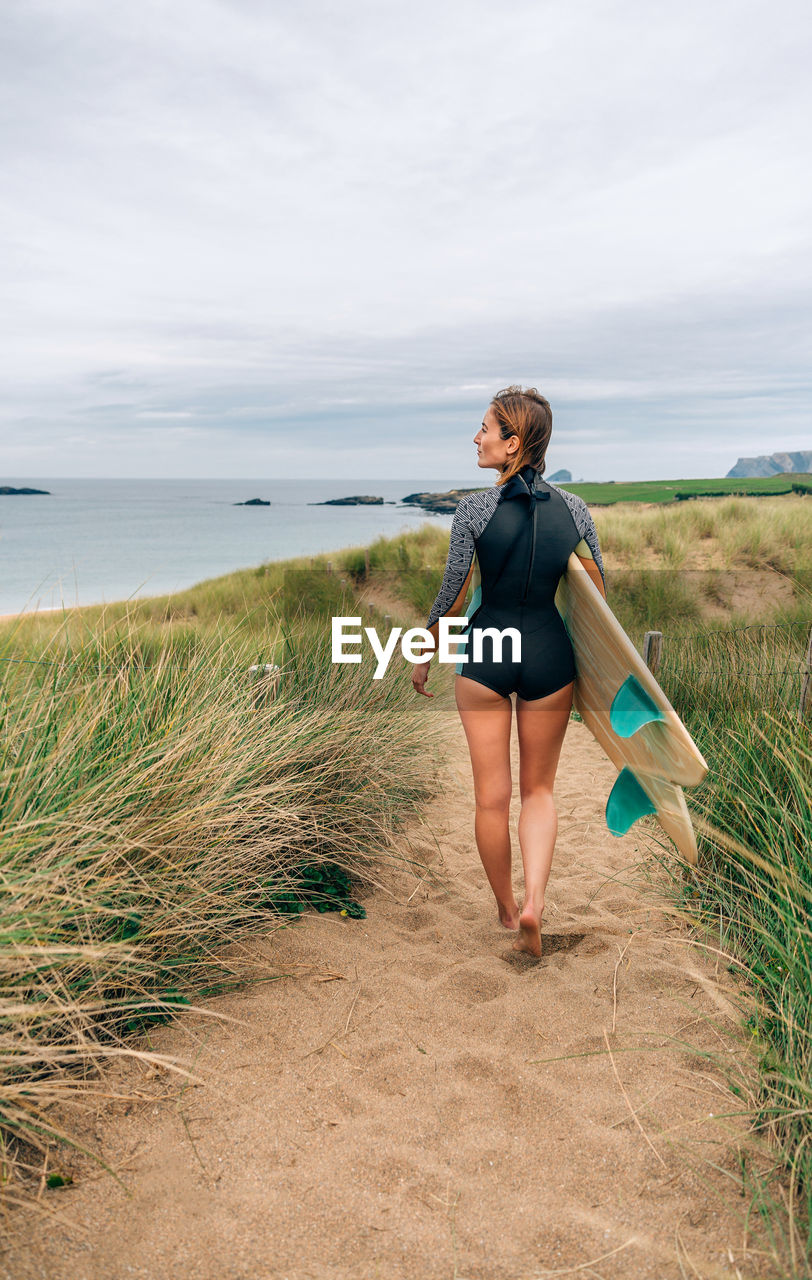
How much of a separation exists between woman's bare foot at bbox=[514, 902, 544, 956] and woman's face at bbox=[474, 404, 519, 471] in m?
1.69

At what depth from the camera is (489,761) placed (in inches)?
122

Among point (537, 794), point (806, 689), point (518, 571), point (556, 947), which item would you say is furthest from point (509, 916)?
point (806, 689)

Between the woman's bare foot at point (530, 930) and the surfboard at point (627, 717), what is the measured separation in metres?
0.46

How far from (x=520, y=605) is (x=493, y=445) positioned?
2.01ft

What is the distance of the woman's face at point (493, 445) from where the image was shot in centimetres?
296

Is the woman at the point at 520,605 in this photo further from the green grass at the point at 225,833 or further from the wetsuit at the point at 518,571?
the green grass at the point at 225,833

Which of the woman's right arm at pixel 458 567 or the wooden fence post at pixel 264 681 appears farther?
the wooden fence post at pixel 264 681

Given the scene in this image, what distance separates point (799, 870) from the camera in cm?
256

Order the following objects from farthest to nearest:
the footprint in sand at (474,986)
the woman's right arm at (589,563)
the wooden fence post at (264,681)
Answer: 1. the wooden fence post at (264,681)
2. the woman's right arm at (589,563)
3. the footprint in sand at (474,986)

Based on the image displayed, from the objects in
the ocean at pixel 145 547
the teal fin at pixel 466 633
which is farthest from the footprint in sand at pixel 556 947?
the ocean at pixel 145 547

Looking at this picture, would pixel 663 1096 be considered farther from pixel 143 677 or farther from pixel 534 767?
pixel 143 677

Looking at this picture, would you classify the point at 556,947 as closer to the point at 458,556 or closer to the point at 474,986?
the point at 474,986

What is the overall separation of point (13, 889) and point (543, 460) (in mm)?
2279

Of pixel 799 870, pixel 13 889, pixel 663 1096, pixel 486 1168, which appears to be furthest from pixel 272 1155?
pixel 799 870
